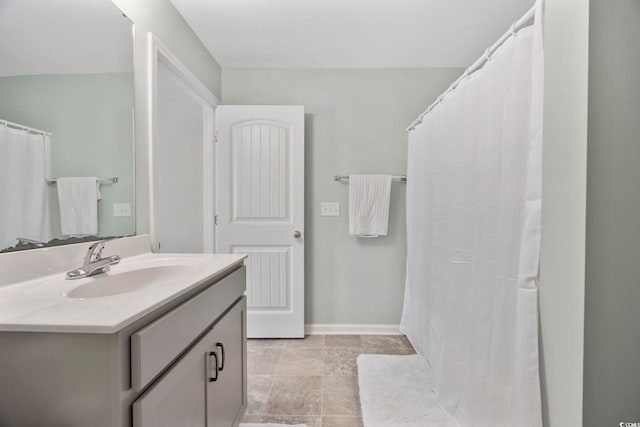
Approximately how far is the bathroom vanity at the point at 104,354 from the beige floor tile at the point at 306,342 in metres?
1.38

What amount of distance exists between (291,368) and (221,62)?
242 cm

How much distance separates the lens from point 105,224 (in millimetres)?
1267

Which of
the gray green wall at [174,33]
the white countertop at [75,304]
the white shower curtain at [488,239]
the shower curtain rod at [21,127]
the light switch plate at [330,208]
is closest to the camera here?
the white countertop at [75,304]

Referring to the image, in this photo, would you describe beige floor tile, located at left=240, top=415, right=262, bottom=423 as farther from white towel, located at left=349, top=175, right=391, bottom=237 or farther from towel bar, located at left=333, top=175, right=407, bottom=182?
towel bar, located at left=333, top=175, right=407, bottom=182

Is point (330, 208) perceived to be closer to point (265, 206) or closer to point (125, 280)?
point (265, 206)

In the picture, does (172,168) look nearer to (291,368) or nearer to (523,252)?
(291,368)

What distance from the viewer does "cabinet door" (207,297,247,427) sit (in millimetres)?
1095

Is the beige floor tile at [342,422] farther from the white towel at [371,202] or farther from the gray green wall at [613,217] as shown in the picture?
the white towel at [371,202]

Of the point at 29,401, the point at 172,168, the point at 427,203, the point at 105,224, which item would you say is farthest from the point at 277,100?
the point at 29,401

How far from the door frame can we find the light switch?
159 millimetres

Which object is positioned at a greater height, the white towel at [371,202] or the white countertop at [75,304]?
the white towel at [371,202]

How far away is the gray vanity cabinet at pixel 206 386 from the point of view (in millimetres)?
745

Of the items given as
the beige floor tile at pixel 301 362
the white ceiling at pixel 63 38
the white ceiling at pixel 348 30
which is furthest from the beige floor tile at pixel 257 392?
the white ceiling at pixel 348 30

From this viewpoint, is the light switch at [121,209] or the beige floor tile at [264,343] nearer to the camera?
the light switch at [121,209]
